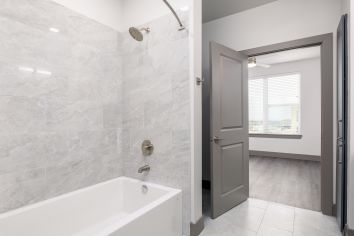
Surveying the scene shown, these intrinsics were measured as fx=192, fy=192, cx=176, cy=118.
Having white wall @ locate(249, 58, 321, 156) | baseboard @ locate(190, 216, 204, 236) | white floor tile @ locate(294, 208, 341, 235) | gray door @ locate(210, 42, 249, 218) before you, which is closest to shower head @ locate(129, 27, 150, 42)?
gray door @ locate(210, 42, 249, 218)

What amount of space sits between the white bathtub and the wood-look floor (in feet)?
5.33

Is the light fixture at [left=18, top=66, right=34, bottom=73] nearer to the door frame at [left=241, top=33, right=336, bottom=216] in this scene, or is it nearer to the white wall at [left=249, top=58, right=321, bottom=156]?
the door frame at [left=241, top=33, right=336, bottom=216]

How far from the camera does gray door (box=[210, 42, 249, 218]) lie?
2.21 metres

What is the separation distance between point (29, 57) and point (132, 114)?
106cm

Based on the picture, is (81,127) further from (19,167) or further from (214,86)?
(214,86)

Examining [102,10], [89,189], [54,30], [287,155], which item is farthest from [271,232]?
[287,155]

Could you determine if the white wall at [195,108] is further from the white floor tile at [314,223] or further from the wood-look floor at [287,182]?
the wood-look floor at [287,182]

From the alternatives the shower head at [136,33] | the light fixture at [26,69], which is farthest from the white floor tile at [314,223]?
the light fixture at [26,69]

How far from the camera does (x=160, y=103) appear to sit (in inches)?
78.8

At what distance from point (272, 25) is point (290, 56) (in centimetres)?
258

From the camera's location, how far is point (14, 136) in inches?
57.1

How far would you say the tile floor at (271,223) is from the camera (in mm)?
1898

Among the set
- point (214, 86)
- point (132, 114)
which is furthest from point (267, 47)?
point (132, 114)

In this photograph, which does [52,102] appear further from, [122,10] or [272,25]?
[272,25]
